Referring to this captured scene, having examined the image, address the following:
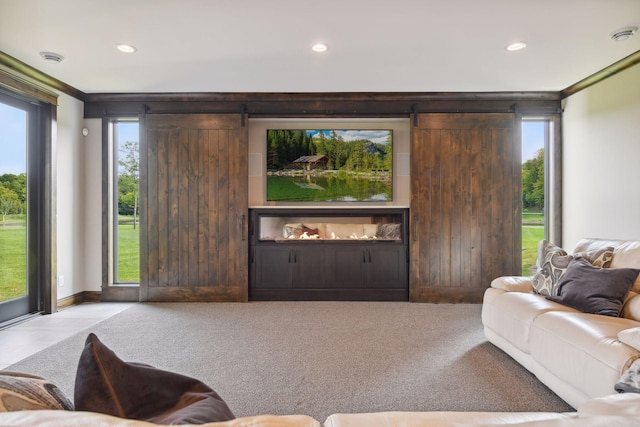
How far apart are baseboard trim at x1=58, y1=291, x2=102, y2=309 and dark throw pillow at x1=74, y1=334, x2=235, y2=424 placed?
460cm

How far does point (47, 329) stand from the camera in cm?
371

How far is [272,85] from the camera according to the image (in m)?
4.50

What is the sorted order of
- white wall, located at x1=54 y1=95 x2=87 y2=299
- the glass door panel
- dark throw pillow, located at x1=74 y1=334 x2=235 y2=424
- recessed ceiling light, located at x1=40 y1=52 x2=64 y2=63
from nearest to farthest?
dark throw pillow, located at x1=74 y1=334 x2=235 y2=424
recessed ceiling light, located at x1=40 y1=52 x2=64 y2=63
the glass door panel
white wall, located at x1=54 y1=95 x2=87 y2=299

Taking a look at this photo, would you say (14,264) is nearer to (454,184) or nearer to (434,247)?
(434,247)

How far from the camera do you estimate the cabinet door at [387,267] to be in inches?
192

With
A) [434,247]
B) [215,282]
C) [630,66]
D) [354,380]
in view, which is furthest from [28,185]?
[630,66]

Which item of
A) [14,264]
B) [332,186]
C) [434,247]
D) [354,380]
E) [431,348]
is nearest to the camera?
[354,380]

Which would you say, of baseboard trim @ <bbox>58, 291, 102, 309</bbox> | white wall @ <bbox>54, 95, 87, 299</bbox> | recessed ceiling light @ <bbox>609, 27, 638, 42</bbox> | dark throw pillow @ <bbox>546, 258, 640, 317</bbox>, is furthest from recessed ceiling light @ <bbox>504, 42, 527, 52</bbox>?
baseboard trim @ <bbox>58, 291, 102, 309</bbox>

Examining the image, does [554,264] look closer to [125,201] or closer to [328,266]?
[328,266]

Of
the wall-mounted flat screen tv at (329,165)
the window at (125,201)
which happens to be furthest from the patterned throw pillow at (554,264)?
the window at (125,201)

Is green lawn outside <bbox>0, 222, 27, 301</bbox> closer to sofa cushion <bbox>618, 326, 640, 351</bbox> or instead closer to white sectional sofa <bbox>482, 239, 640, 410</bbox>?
→ white sectional sofa <bbox>482, 239, 640, 410</bbox>

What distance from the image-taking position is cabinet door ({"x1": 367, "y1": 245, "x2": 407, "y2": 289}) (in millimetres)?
4867

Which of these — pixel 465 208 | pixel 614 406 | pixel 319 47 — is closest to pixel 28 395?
pixel 614 406

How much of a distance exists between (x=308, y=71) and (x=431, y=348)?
302 cm
